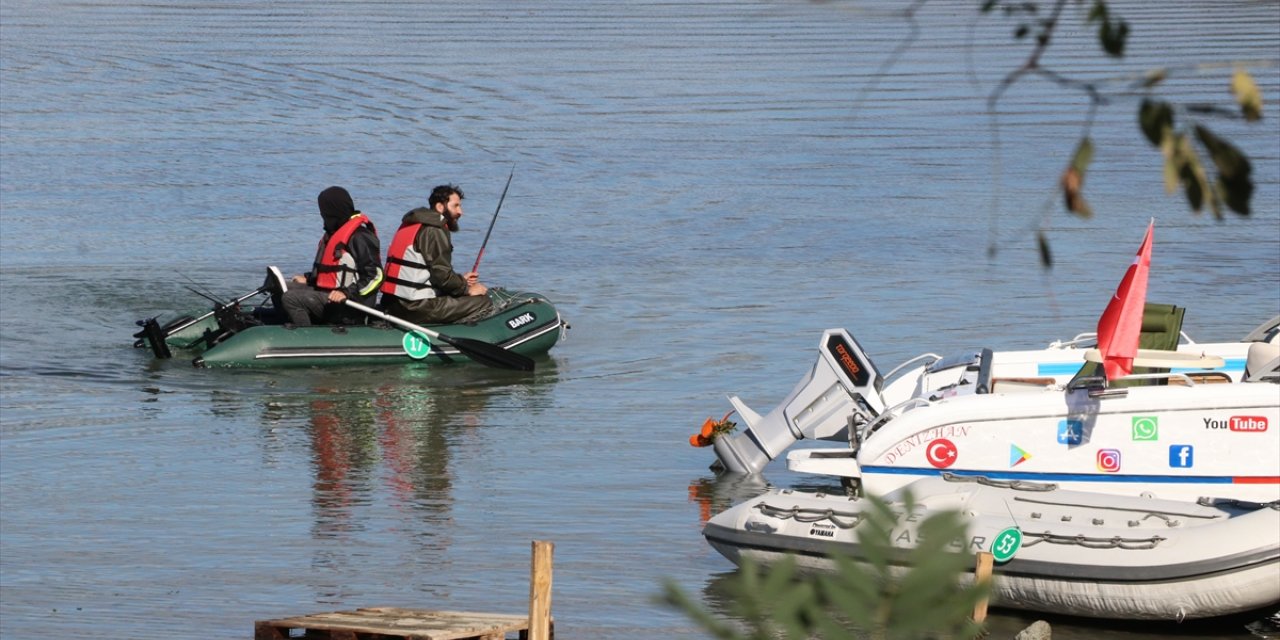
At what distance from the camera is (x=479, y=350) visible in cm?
1628

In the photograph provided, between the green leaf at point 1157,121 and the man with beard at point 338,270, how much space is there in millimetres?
12937

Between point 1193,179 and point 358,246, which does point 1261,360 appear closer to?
point 358,246

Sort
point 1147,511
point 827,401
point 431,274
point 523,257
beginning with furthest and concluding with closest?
point 523,257
point 431,274
point 827,401
point 1147,511

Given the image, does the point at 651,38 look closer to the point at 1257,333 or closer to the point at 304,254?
the point at 304,254

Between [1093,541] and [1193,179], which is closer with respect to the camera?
[1193,179]

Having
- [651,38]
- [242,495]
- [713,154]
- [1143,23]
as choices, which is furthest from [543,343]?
[1143,23]

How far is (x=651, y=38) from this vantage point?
43594 millimetres

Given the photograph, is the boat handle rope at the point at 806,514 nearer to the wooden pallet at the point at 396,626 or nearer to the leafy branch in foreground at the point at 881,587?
the wooden pallet at the point at 396,626

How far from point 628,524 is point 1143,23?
120 feet

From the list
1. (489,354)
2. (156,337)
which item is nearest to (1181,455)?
(489,354)

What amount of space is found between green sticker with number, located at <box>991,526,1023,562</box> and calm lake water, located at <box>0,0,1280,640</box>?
0.49m

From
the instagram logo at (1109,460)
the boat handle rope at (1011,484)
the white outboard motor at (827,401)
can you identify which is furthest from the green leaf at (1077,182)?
the white outboard motor at (827,401)

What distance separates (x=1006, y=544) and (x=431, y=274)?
773cm

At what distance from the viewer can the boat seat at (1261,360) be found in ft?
34.8
